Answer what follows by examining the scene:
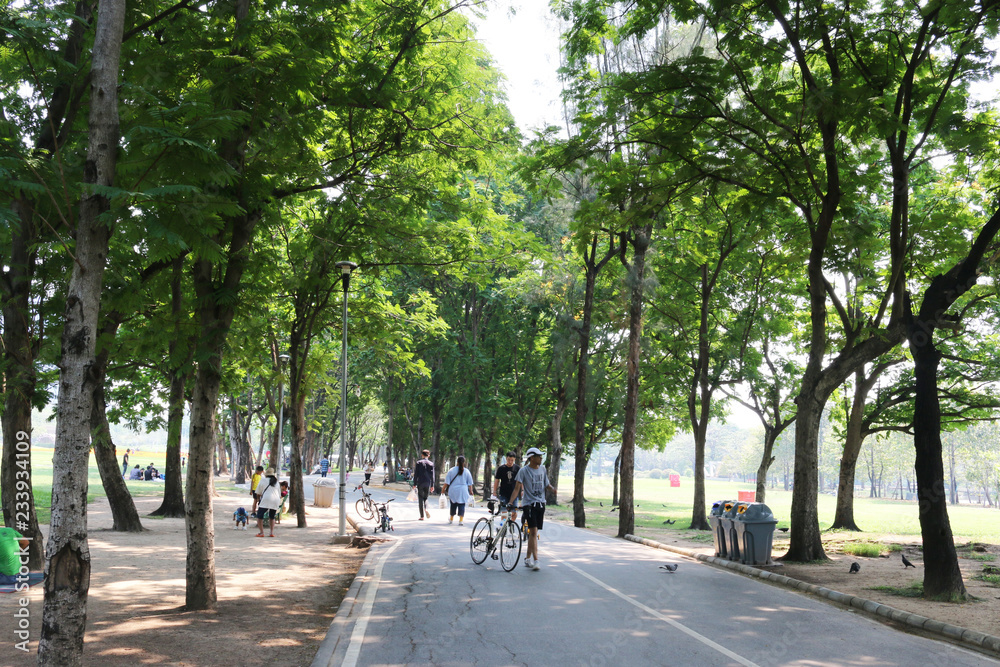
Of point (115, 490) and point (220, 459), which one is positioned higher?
point (115, 490)

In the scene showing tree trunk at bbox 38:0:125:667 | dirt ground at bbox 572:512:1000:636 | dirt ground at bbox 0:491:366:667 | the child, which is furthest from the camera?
the child

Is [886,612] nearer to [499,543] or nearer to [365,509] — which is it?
[499,543]

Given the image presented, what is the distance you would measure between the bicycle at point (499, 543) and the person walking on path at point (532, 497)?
251 millimetres

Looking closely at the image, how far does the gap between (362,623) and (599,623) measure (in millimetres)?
2726

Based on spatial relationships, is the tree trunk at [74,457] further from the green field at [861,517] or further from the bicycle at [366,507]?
the green field at [861,517]

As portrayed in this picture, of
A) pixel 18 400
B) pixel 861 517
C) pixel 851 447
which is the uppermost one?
pixel 18 400

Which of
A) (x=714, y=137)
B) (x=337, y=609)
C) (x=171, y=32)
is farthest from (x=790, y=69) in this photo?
(x=337, y=609)

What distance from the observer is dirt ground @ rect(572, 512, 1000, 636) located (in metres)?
9.70

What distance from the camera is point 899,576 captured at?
522 inches

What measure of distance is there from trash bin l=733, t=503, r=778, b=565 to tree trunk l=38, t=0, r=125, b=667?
40.8 ft

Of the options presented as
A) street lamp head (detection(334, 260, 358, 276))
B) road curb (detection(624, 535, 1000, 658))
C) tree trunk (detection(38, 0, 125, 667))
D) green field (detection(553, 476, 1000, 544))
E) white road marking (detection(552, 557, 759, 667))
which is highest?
street lamp head (detection(334, 260, 358, 276))

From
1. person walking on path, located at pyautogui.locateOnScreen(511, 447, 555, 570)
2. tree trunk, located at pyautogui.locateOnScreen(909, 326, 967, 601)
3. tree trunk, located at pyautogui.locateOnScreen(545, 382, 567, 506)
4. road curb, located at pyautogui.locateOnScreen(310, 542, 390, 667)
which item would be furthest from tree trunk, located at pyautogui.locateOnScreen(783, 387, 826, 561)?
tree trunk, located at pyautogui.locateOnScreen(545, 382, 567, 506)

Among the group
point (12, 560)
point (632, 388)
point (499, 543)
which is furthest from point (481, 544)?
point (632, 388)

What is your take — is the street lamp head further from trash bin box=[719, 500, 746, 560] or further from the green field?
the green field
